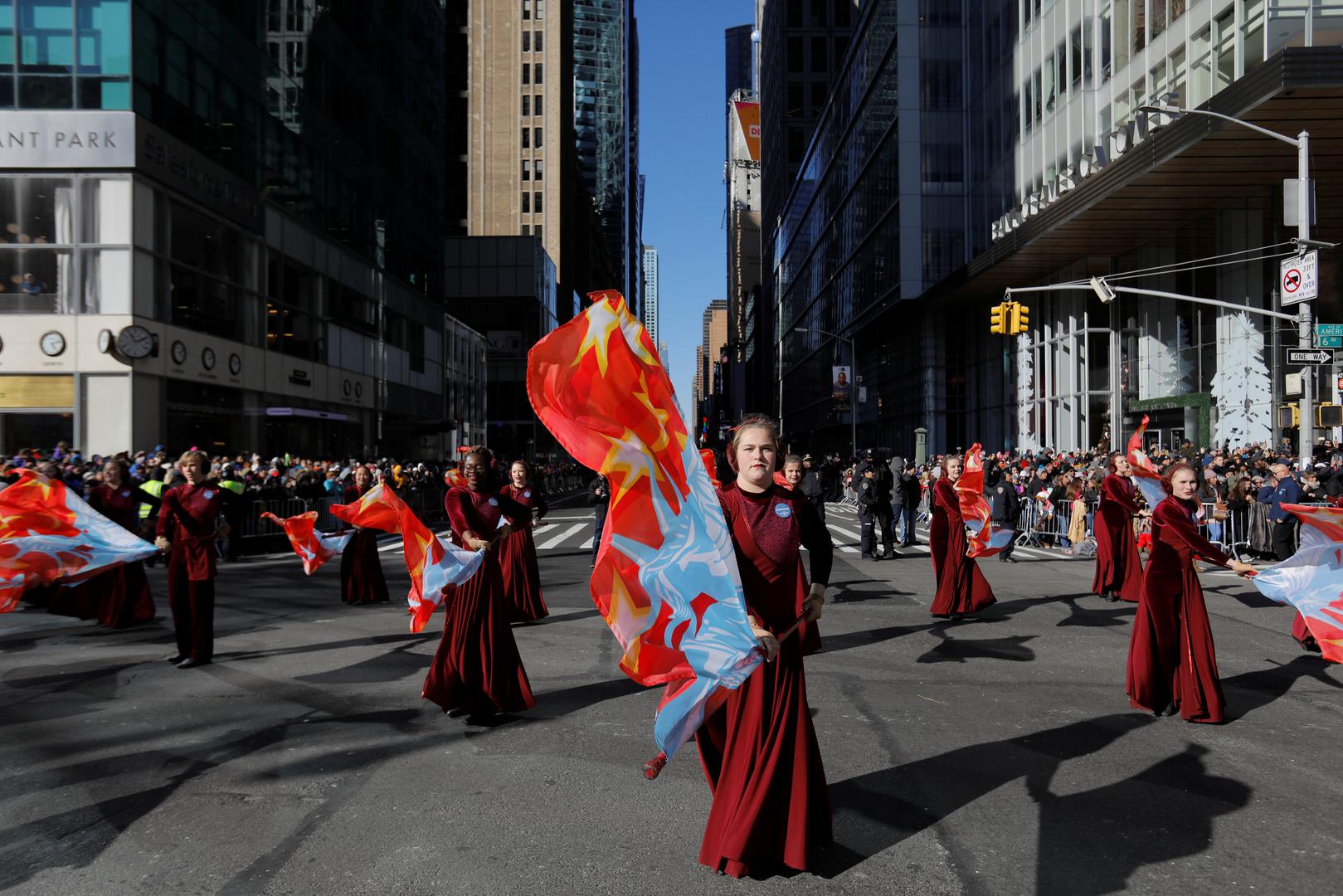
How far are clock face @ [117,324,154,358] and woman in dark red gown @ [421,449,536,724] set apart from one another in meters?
19.8

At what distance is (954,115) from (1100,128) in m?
17.4

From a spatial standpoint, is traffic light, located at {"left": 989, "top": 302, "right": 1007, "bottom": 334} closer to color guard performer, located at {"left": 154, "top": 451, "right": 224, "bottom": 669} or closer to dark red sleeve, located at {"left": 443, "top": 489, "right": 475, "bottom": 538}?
dark red sleeve, located at {"left": 443, "top": 489, "right": 475, "bottom": 538}

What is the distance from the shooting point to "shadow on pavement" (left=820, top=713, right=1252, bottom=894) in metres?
4.28

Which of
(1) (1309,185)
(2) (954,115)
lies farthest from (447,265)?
(1) (1309,185)

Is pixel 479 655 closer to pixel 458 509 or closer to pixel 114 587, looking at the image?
pixel 458 509

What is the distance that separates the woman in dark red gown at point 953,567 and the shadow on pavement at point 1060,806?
474 cm

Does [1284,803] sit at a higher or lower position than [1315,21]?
lower

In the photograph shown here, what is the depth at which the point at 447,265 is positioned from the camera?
260 feet

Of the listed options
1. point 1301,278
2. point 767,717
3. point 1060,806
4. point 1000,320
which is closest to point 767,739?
point 767,717

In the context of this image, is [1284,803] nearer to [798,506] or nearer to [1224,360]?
[798,506]

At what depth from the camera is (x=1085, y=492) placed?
63.3 ft

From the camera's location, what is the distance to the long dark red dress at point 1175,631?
256 inches

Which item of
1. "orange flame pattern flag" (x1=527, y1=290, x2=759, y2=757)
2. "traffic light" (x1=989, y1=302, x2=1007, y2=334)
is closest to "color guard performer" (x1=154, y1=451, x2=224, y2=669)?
"orange flame pattern flag" (x1=527, y1=290, x2=759, y2=757)

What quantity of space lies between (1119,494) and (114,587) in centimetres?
1088
